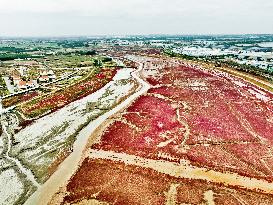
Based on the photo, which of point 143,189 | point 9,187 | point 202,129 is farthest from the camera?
point 202,129

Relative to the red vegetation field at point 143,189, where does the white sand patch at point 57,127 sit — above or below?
below

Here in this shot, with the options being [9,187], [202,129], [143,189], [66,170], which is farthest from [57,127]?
[143,189]

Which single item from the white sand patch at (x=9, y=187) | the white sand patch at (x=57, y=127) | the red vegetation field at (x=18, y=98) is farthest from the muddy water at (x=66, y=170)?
the red vegetation field at (x=18, y=98)

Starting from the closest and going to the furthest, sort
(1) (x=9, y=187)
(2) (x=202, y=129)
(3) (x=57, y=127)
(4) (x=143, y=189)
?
(4) (x=143, y=189) < (1) (x=9, y=187) < (2) (x=202, y=129) < (3) (x=57, y=127)

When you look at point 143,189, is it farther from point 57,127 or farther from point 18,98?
point 18,98

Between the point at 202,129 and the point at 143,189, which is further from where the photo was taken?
the point at 202,129

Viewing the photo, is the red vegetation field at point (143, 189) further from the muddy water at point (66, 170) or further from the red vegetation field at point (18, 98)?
the red vegetation field at point (18, 98)

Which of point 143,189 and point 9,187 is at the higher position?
point 143,189
